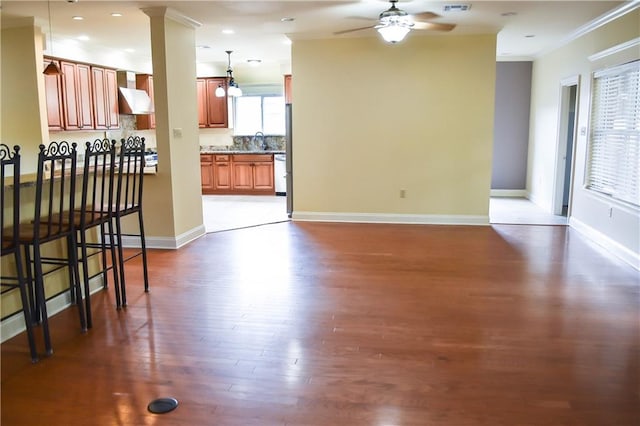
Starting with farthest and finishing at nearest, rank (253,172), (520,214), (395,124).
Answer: (253,172)
(520,214)
(395,124)

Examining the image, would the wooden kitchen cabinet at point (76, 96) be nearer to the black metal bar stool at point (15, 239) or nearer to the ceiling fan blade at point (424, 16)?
the black metal bar stool at point (15, 239)

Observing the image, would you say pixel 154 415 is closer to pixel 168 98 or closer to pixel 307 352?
pixel 307 352

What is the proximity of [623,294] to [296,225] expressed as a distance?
4045mm

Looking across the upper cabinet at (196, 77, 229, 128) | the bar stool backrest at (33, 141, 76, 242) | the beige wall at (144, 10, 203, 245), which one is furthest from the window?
the bar stool backrest at (33, 141, 76, 242)

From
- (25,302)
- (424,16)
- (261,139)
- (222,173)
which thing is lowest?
(25,302)

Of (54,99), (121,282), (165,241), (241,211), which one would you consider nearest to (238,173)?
(241,211)

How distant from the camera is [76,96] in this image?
703 cm

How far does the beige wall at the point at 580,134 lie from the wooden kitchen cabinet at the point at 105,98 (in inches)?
267

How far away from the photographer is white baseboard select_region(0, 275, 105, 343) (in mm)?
3258

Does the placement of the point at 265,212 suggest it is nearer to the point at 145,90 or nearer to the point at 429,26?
the point at 145,90

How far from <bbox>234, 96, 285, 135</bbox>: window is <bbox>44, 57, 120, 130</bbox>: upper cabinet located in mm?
2979

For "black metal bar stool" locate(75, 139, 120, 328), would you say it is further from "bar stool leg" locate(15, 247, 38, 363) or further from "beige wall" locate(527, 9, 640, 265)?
"beige wall" locate(527, 9, 640, 265)

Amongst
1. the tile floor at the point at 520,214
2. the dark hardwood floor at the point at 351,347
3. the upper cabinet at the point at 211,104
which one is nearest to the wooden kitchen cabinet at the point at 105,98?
the upper cabinet at the point at 211,104

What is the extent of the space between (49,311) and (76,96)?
4319 millimetres
